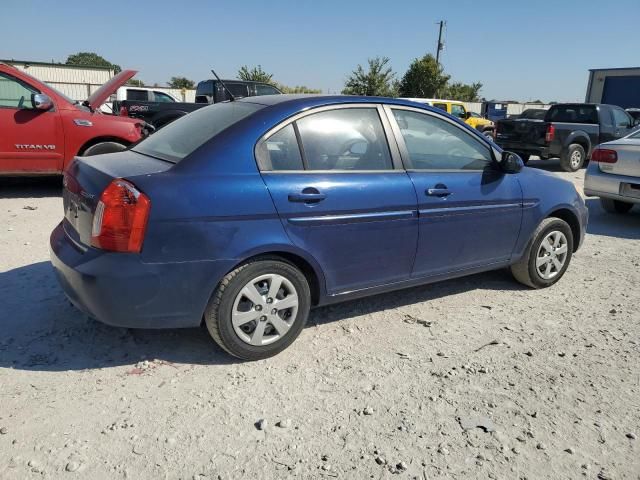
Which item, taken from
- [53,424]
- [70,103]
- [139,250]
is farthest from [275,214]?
[70,103]

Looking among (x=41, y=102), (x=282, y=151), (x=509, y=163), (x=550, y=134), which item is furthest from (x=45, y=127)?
(x=550, y=134)

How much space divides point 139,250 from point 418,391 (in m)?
1.72

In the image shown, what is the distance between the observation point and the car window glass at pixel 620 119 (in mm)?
13963

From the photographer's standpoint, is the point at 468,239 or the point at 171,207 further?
the point at 468,239

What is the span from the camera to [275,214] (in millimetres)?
3004

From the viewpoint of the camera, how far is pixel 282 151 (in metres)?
3.15

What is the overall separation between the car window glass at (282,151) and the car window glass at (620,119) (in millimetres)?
13647

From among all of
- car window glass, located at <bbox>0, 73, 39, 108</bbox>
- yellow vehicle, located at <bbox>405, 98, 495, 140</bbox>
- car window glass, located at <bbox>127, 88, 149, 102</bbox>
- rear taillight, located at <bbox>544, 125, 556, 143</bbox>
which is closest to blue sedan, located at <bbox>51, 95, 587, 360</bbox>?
car window glass, located at <bbox>0, 73, 39, 108</bbox>

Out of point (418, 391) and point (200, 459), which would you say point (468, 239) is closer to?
point (418, 391)

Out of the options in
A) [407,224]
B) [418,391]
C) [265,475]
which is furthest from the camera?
[407,224]

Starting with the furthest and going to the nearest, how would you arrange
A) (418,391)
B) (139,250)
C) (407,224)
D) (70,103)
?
(70,103) < (407,224) < (418,391) < (139,250)

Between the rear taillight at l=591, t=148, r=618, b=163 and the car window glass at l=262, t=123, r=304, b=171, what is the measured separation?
231 inches

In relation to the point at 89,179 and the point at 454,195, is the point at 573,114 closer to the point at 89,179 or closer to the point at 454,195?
the point at 454,195

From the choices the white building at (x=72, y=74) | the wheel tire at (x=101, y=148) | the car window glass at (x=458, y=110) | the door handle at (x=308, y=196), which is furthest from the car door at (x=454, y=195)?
the white building at (x=72, y=74)
